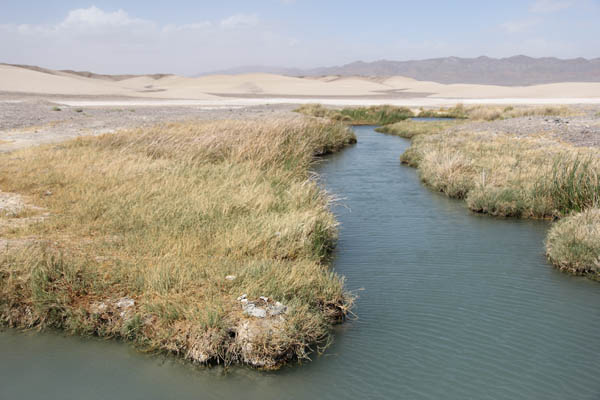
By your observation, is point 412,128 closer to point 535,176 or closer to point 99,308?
point 535,176

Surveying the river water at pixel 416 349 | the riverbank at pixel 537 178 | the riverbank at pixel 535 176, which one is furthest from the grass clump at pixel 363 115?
the river water at pixel 416 349

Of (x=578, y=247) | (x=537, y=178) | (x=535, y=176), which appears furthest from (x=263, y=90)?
(x=578, y=247)

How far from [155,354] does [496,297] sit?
4.91 metres

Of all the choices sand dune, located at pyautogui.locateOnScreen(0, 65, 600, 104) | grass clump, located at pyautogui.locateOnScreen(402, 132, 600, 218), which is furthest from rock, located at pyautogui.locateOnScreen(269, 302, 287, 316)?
sand dune, located at pyautogui.locateOnScreen(0, 65, 600, 104)

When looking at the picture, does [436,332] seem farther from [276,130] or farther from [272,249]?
[276,130]

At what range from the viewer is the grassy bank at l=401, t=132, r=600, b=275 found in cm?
883

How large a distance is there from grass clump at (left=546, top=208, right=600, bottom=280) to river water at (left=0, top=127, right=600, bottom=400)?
0.27 m

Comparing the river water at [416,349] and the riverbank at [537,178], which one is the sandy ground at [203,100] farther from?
the river water at [416,349]

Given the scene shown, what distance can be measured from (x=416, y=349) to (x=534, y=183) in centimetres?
775

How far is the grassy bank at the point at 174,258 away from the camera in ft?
19.1

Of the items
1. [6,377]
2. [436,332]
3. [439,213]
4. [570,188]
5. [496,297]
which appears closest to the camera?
[6,377]

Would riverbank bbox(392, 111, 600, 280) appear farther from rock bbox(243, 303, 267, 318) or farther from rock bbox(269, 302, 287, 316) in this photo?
rock bbox(243, 303, 267, 318)

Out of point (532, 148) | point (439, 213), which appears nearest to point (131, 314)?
point (439, 213)

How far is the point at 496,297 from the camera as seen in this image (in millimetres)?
7719
